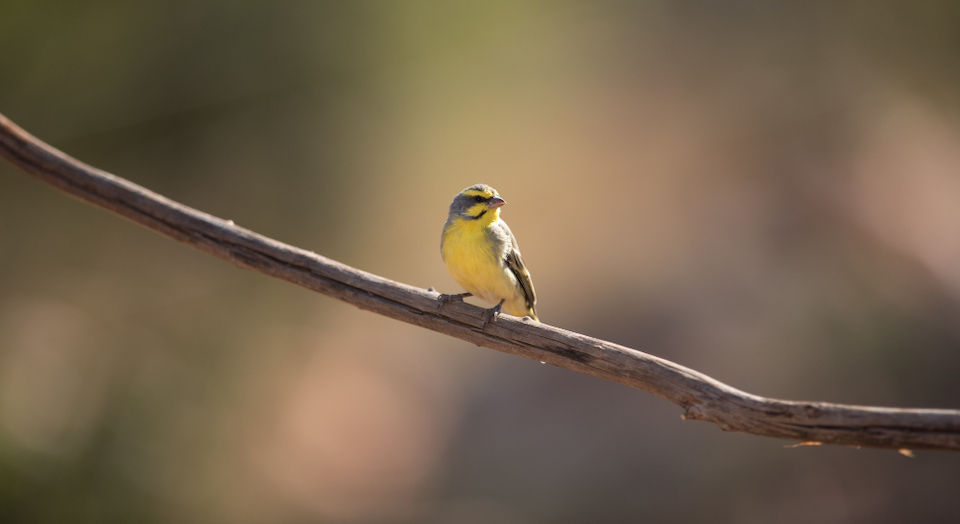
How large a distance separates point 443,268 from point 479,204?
389 centimetres

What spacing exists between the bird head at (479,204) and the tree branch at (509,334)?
22.3 inches

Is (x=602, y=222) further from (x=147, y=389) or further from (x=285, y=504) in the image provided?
(x=147, y=389)

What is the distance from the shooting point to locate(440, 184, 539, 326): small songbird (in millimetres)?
2824

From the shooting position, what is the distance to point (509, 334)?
2.46 m

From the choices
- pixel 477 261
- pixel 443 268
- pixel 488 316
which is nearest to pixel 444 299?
pixel 488 316

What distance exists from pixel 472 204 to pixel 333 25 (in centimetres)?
437

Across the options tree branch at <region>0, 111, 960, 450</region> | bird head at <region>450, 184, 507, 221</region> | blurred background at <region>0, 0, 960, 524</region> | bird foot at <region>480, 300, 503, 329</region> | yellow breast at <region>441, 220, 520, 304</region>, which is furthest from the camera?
blurred background at <region>0, 0, 960, 524</region>

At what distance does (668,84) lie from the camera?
691 cm

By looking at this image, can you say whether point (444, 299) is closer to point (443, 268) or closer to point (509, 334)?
point (509, 334)

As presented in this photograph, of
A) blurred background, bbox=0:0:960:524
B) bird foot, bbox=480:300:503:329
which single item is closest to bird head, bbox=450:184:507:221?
bird foot, bbox=480:300:503:329

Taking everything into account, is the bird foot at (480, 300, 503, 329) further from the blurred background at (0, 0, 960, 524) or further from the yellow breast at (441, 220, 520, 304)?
the blurred background at (0, 0, 960, 524)

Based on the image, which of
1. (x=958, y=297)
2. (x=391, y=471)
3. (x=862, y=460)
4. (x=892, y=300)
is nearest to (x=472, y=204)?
(x=391, y=471)

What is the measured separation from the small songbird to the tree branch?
0.29 metres

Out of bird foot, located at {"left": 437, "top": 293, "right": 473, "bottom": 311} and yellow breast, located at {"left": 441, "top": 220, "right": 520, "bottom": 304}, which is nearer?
bird foot, located at {"left": 437, "top": 293, "right": 473, "bottom": 311}
